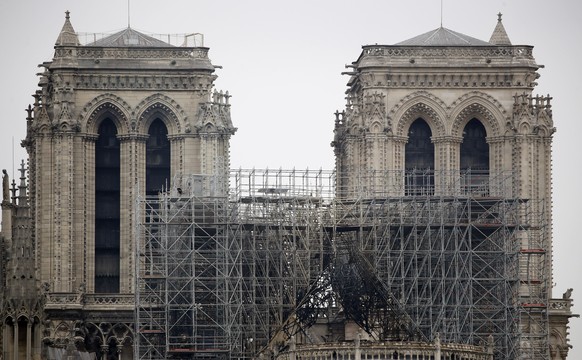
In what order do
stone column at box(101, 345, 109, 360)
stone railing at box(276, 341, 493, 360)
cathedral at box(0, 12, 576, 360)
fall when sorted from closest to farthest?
1. stone railing at box(276, 341, 493, 360)
2. cathedral at box(0, 12, 576, 360)
3. stone column at box(101, 345, 109, 360)

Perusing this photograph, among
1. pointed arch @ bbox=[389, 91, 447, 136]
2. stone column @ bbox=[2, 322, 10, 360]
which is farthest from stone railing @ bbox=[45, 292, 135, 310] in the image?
stone column @ bbox=[2, 322, 10, 360]

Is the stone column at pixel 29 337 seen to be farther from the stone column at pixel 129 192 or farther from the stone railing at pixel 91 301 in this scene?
the stone column at pixel 129 192

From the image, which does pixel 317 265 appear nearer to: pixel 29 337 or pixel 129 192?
pixel 129 192

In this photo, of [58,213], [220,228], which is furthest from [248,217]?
[58,213]

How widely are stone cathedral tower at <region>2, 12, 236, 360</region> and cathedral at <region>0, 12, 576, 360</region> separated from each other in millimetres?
98

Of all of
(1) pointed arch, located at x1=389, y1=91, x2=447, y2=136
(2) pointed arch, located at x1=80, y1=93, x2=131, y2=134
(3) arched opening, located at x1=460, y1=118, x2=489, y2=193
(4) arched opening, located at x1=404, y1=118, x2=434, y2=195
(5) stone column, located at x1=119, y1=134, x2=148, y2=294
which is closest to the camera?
(1) pointed arch, located at x1=389, y1=91, x2=447, y2=136

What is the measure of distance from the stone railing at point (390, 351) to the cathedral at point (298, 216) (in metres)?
0.13

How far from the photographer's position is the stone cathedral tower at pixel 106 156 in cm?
14838

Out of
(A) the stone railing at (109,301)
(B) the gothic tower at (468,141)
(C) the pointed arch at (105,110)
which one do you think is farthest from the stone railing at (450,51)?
→ (A) the stone railing at (109,301)

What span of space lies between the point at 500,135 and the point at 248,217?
14.4 meters

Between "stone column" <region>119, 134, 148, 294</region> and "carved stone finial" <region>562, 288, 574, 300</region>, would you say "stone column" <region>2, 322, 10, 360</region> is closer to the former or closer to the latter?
"stone column" <region>119, 134, 148, 294</region>

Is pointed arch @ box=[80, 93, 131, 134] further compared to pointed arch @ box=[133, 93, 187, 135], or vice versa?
pointed arch @ box=[80, 93, 131, 134]

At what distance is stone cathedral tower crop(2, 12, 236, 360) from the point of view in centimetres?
14838

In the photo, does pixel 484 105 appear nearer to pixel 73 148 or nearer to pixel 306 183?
pixel 306 183
